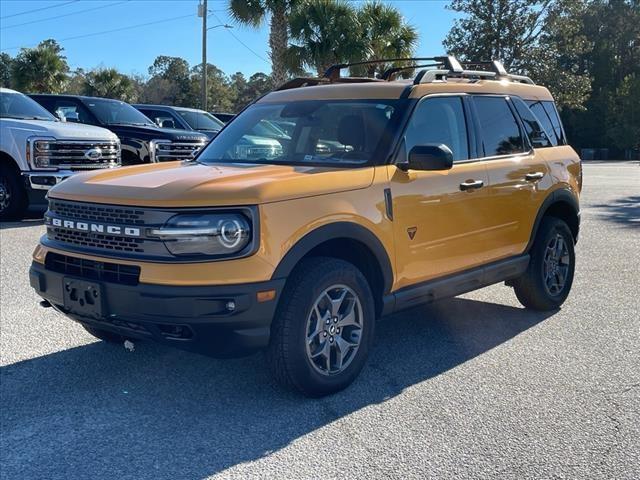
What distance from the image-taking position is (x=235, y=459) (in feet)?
11.1

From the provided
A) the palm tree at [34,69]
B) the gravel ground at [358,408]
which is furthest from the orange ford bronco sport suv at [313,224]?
the palm tree at [34,69]

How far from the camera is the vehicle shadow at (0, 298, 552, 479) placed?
11.1 ft

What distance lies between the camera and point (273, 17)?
24.6 meters

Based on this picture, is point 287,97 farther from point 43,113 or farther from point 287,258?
point 43,113

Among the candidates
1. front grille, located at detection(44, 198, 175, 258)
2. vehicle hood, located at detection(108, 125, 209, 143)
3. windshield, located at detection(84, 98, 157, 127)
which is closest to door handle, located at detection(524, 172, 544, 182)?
front grille, located at detection(44, 198, 175, 258)

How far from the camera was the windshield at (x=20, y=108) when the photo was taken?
36.2ft

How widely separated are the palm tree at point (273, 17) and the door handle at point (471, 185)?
20390mm

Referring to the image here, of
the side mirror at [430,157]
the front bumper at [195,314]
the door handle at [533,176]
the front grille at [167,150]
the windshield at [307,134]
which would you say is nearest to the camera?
the front bumper at [195,314]

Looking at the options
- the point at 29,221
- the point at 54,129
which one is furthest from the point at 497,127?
the point at 29,221

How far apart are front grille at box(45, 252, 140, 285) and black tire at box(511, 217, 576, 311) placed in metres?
3.57

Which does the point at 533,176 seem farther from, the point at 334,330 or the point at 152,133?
the point at 152,133

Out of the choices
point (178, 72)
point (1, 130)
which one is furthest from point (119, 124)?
point (178, 72)

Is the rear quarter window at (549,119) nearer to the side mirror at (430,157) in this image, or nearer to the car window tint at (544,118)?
the car window tint at (544,118)

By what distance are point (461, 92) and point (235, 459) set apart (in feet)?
10.6
